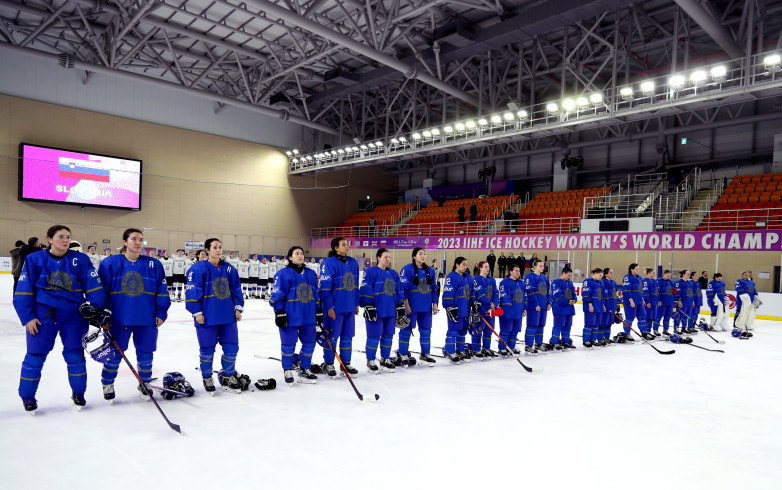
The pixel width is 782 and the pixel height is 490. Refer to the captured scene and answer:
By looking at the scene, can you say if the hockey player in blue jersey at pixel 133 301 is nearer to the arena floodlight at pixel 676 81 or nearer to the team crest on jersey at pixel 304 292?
the team crest on jersey at pixel 304 292

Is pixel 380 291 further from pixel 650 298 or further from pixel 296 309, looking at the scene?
pixel 650 298

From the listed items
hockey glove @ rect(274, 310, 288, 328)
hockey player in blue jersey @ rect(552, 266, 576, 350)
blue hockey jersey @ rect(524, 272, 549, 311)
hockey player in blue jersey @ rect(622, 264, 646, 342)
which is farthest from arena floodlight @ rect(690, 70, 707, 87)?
hockey glove @ rect(274, 310, 288, 328)

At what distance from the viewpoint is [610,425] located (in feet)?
15.5

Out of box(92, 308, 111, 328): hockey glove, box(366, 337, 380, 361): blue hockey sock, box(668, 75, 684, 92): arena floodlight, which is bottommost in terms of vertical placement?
box(366, 337, 380, 361): blue hockey sock

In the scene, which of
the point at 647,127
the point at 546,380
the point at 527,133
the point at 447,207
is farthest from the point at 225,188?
the point at 546,380

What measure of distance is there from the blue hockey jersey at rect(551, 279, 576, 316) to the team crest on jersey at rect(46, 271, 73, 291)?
298 inches

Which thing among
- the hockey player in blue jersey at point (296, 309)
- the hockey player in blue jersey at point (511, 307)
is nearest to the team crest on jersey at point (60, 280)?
the hockey player in blue jersey at point (296, 309)

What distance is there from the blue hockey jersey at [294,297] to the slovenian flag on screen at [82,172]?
20797 millimetres

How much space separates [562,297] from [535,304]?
716 millimetres

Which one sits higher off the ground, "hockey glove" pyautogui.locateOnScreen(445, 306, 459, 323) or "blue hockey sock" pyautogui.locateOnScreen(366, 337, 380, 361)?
"hockey glove" pyautogui.locateOnScreen(445, 306, 459, 323)

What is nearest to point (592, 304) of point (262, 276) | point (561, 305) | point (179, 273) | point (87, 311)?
point (561, 305)

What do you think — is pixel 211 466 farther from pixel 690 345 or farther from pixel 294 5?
pixel 294 5

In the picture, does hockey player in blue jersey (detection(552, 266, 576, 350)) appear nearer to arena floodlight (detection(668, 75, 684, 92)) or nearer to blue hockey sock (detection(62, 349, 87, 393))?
blue hockey sock (detection(62, 349, 87, 393))

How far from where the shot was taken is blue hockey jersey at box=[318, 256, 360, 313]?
20.2 ft
